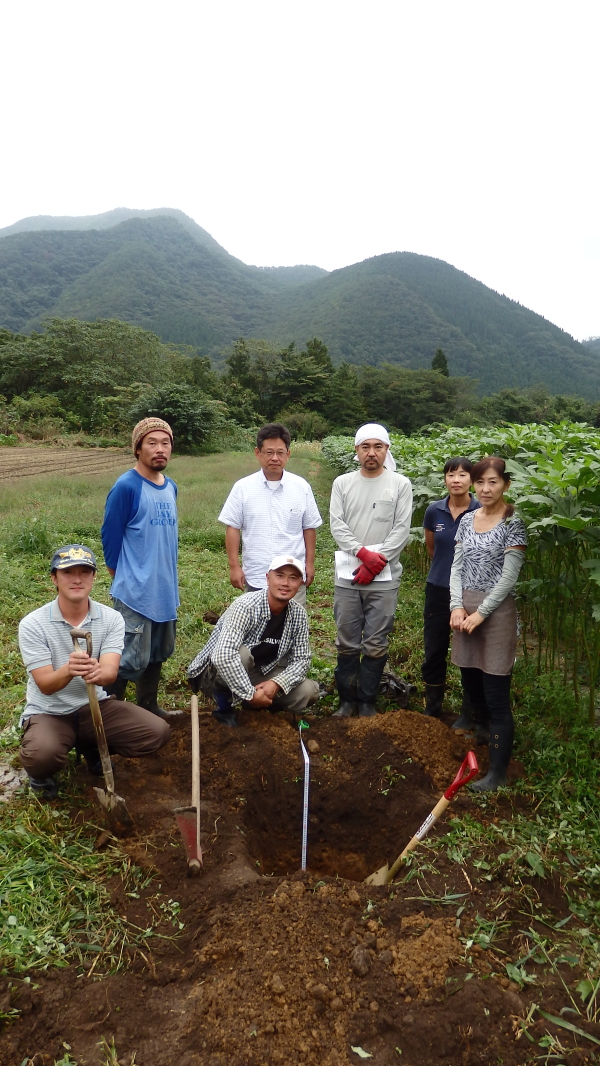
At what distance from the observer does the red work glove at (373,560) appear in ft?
13.2

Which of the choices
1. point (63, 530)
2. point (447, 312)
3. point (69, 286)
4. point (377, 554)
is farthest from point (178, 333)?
point (377, 554)

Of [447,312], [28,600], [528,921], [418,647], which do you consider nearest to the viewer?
[528,921]

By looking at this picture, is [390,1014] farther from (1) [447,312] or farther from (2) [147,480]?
(1) [447,312]

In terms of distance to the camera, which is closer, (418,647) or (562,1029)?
(562,1029)

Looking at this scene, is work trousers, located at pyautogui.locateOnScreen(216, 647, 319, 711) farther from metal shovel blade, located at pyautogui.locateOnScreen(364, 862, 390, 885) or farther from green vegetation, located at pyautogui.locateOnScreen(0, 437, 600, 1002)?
Result: metal shovel blade, located at pyautogui.locateOnScreen(364, 862, 390, 885)

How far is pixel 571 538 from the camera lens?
3498 mm

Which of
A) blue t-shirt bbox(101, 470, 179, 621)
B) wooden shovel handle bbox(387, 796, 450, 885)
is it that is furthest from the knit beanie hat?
wooden shovel handle bbox(387, 796, 450, 885)

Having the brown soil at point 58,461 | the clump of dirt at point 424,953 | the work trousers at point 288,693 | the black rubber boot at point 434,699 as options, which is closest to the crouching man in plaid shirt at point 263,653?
the work trousers at point 288,693

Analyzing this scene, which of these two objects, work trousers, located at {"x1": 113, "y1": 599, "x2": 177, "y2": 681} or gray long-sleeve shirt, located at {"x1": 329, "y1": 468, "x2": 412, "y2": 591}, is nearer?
work trousers, located at {"x1": 113, "y1": 599, "x2": 177, "y2": 681}

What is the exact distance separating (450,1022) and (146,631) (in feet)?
8.10

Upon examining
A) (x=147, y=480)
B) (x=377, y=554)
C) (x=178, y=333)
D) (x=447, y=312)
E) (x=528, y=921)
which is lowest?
(x=528, y=921)

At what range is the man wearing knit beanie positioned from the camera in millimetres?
3693

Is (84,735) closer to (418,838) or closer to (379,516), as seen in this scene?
(418,838)

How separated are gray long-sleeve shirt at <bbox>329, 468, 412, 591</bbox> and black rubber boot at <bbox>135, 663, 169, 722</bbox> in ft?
4.35
